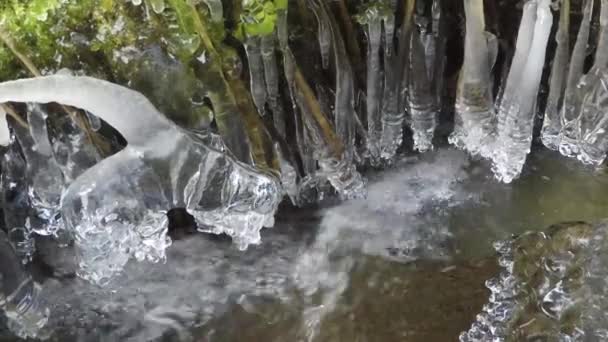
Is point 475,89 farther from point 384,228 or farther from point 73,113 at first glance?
point 73,113

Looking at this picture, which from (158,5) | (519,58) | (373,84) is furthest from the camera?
(373,84)

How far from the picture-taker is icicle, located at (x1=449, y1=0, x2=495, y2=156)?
5.99 feet

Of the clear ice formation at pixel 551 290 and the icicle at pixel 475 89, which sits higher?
the icicle at pixel 475 89

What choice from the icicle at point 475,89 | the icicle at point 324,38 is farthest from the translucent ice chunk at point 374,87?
the icicle at point 475,89

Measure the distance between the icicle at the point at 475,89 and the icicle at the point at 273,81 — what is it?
18.7 inches

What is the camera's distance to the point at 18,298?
75.0 inches

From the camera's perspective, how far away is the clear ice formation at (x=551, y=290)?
5.11 ft

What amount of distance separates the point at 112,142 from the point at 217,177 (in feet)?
1.18

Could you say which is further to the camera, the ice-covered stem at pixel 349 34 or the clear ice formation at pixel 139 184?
the ice-covered stem at pixel 349 34

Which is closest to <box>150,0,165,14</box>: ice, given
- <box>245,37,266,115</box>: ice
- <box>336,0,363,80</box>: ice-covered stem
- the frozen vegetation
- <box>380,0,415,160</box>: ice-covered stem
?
the frozen vegetation

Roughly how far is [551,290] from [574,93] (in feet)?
1.81

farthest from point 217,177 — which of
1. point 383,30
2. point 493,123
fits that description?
point 493,123

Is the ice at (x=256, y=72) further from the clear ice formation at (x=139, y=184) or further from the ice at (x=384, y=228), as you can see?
the ice at (x=384, y=228)

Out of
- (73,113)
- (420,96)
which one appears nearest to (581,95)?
(420,96)
